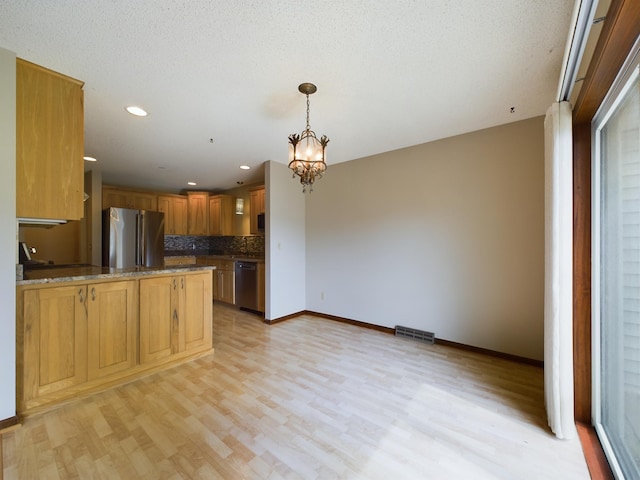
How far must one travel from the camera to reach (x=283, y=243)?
3.95 meters

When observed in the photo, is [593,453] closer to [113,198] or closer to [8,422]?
[8,422]

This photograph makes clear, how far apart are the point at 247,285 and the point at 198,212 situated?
249cm

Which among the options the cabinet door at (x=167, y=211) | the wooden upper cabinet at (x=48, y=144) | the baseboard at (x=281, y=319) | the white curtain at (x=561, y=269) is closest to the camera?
the white curtain at (x=561, y=269)

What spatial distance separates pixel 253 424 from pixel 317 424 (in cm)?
43

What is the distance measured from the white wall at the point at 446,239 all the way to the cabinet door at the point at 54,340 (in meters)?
2.87

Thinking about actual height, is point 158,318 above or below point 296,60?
below

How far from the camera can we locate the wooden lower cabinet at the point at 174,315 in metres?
2.33

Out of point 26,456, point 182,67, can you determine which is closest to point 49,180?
point 182,67

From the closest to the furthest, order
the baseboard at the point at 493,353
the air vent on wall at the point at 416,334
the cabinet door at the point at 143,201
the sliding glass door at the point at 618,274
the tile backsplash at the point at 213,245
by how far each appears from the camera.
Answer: the sliding glass door at the point at 618,274 < the baseboard at the point at 493,353 < the air vent on wall at the point at 416,334 < the cabinet door at the point at 143,201 < the tile backsplash at the point at 213,245

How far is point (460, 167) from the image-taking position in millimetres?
2910

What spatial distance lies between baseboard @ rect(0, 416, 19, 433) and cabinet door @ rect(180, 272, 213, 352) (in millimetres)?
1083

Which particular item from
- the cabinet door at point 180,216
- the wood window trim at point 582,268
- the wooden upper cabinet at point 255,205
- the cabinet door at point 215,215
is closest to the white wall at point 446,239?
the wood window trim at point 582,268

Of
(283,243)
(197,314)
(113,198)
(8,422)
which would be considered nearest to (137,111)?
(197,314)

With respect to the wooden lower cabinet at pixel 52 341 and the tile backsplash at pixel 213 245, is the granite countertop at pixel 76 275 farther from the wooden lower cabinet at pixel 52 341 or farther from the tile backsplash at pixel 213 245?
the tile backsplash at pixel 213 245
